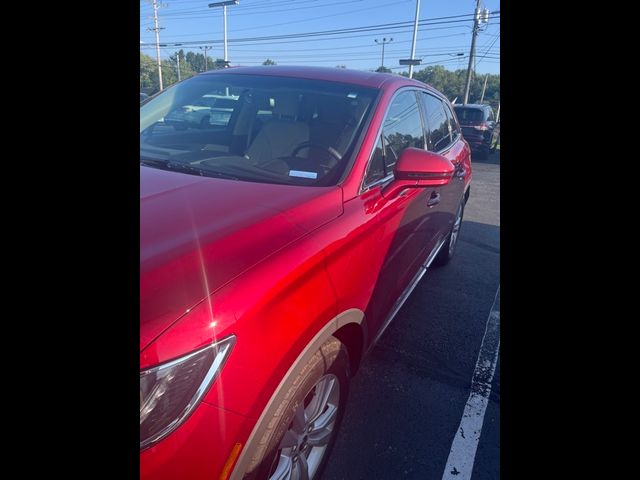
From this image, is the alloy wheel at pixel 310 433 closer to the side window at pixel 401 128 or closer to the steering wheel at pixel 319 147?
the steering wheel at pixel 319 147

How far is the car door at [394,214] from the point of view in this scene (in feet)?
6.44

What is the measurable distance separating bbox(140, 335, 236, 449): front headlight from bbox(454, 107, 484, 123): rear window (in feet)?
48.1

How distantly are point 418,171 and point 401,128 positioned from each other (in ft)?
2.24

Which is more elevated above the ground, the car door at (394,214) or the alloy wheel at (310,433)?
the car door at (394,214)

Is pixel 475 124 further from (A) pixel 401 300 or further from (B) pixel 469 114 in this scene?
(A) pixel 401 300

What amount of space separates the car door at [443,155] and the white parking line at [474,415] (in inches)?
34.5

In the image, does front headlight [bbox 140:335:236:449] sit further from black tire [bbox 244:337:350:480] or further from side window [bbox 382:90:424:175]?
side window [bbox 382:90:424:175]

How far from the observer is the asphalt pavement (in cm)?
198

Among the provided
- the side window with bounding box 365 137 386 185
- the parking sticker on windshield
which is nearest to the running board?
the side window with bounding box 365 137 386 185

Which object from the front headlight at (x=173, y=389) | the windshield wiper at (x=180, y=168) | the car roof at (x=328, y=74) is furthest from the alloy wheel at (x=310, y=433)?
the car roof at (x=328, y=74)
